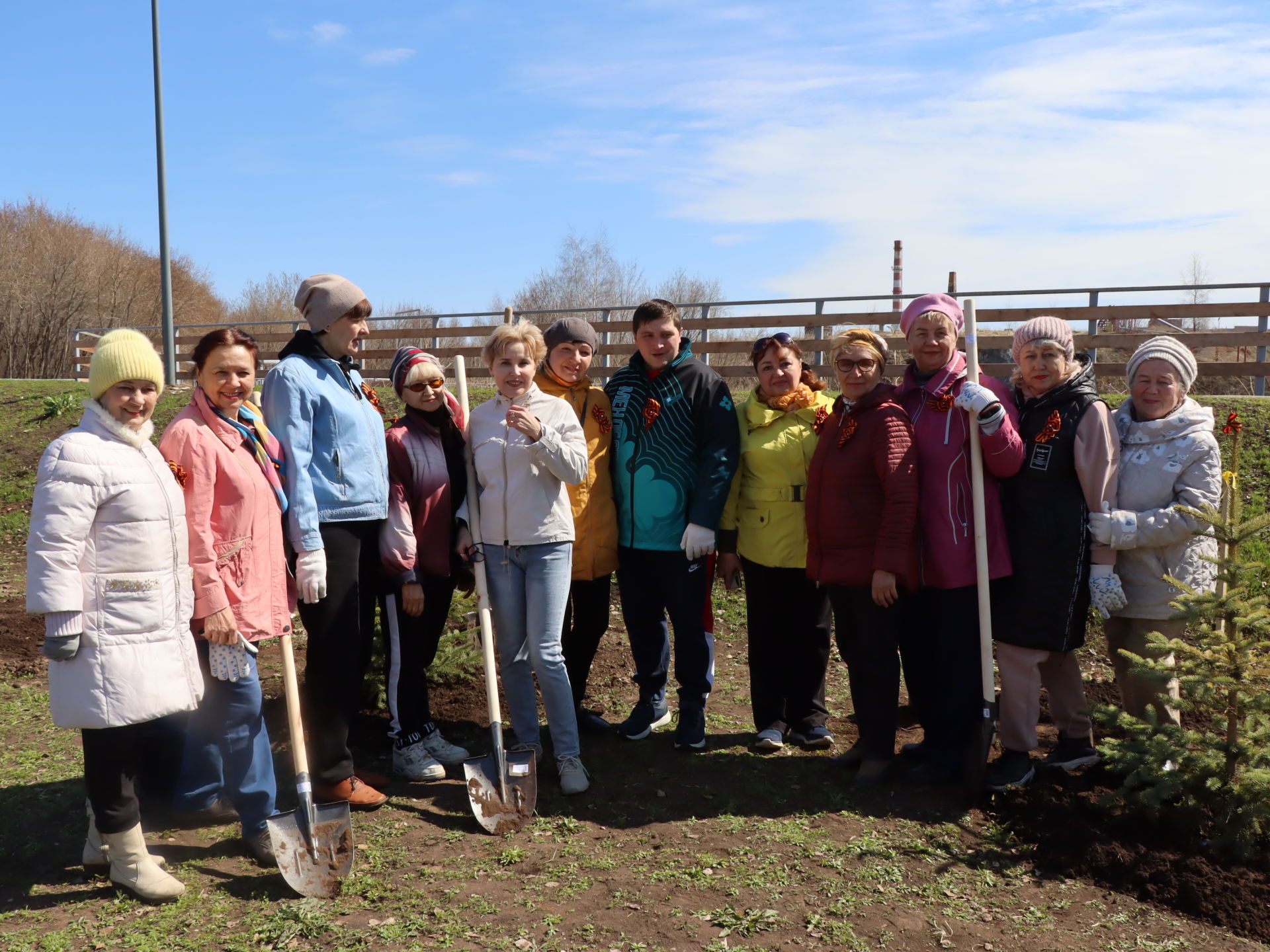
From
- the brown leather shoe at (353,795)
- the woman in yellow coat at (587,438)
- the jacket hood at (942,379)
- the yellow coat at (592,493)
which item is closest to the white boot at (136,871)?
the brown leather shoe at (353,795)

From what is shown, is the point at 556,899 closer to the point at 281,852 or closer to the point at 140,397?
the point at 281,852

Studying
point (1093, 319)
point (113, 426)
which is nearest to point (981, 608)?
point (113, 426)

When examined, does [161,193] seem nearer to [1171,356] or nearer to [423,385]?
[423,385]

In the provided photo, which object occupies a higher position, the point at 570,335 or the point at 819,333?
the point at 819,333

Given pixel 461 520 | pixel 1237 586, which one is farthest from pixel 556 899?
pixel 1237 586

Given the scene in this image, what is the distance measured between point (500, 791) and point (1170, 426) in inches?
130

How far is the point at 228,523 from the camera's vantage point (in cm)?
360

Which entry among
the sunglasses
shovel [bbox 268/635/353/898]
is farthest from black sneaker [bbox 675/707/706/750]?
the sunglasses

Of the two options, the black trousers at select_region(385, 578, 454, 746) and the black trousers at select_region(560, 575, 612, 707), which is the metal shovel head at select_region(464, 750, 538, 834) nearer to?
the black trousers at select_region(385, 578, 454, 746)

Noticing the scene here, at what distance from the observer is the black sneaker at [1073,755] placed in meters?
4.48

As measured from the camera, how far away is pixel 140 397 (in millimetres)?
3391

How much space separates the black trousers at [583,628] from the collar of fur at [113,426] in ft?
7.39

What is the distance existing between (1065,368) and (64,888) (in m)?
4.59

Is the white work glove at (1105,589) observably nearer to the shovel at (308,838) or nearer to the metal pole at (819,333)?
the shovel at (308,838)
